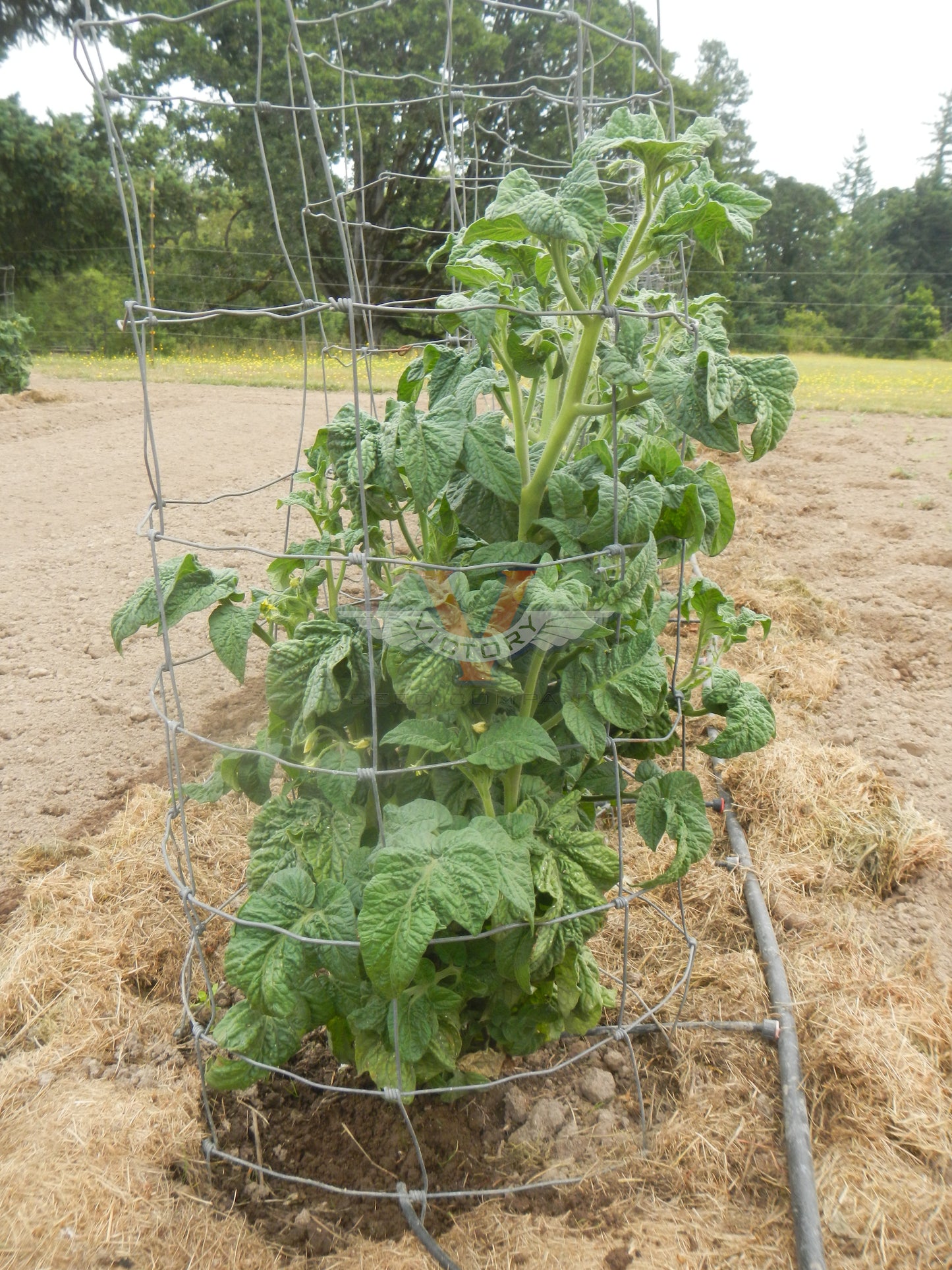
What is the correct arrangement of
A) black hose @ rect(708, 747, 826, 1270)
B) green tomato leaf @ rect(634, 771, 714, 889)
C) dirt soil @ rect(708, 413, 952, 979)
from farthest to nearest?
dirt soil @ rect(708, 413, 952, 979)
green tomato leaf @ rect(634, 771, 714, 889)
black hose @ rect(708, 747, 826, 1270)

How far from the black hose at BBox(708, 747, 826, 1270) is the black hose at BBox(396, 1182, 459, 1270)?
507mm

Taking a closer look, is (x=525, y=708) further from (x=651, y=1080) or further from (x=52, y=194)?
(x=52, y=194)

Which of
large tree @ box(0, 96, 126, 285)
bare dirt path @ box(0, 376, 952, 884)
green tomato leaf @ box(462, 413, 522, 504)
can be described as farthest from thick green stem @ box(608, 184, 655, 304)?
large tree @ box(0, 96, 126, 285)

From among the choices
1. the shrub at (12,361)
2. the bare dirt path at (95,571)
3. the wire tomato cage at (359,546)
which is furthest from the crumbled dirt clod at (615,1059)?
the shrub at (12,361)

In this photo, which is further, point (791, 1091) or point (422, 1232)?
point (791, 1091)

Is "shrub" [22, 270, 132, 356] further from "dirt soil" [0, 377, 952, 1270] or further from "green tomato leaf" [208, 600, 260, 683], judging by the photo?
"green tomato leaf" [208, 600, 260, 683]

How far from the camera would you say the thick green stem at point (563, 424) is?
1271 millimetres

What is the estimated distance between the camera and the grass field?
32.4 ft

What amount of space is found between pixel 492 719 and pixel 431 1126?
732mm

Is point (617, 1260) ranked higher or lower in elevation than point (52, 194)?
lower

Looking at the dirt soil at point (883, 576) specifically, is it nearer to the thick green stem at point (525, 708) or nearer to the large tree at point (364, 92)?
the thick green stem at point (525, 708)

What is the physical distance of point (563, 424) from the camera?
133 cm

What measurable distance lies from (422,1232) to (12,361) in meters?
9.65

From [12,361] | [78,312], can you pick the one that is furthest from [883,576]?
[78,312]
